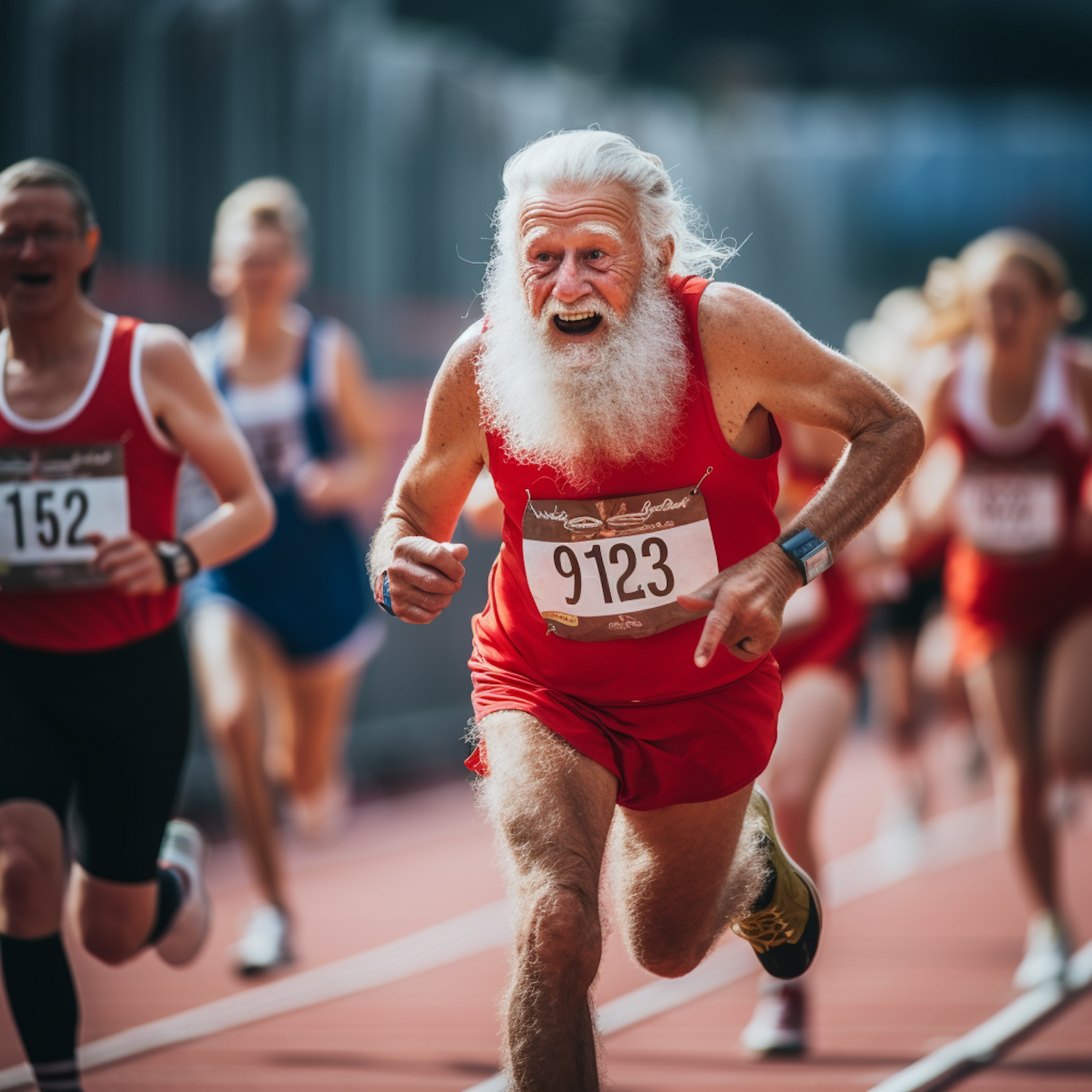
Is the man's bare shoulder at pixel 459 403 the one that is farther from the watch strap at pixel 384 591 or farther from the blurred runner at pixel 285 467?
the blurred runner at pixel 285 467

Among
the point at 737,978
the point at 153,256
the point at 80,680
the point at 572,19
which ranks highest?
the point at 572,19

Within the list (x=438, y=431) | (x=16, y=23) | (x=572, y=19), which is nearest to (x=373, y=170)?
(x=16, y=23)

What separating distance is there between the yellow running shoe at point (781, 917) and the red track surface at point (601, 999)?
701 millimetres

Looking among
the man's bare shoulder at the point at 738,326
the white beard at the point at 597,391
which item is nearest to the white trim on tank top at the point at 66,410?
the white beard at the point at 597,391

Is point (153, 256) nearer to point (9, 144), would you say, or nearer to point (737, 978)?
point (9, 144)

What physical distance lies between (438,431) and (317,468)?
9.78ft

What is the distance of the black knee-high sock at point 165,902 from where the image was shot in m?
4.41

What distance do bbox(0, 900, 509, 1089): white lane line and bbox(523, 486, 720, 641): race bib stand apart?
41.9 inches

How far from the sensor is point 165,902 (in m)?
4.46

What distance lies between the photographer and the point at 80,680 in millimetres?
4109

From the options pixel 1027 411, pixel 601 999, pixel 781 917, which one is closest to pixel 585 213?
pixel 781 917

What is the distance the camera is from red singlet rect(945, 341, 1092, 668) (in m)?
5.75

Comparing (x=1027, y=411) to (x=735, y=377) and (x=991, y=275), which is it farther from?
(x=735, y=377)

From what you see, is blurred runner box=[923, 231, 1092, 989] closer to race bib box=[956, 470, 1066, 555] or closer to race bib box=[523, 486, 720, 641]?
race bib box=[956, 470, 1066, 555]
